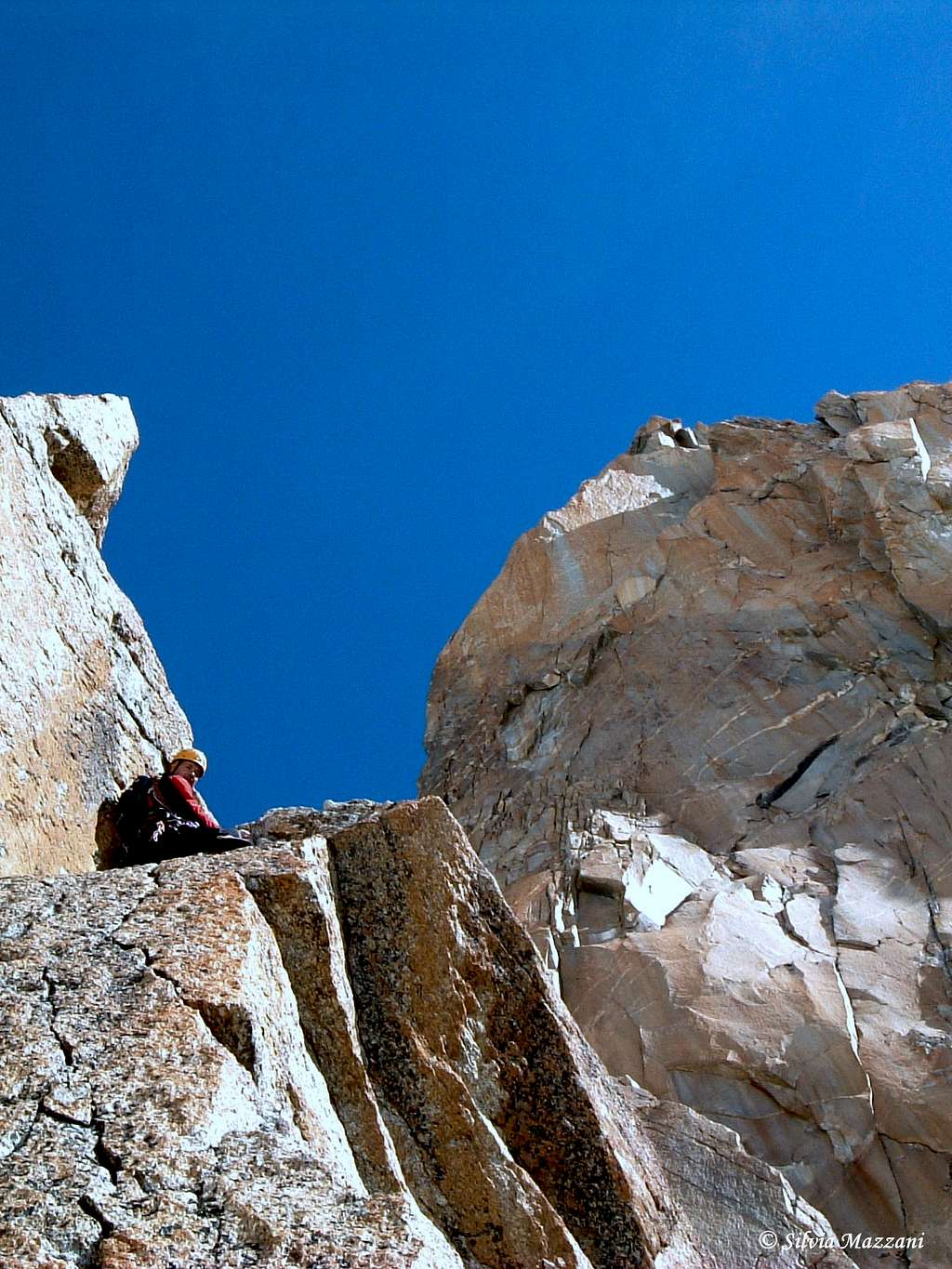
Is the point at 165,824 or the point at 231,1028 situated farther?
the point at 165,824

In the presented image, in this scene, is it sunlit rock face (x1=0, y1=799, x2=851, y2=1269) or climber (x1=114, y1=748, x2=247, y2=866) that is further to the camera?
climber (x1=114, y1=748, x2=247, y2=866)

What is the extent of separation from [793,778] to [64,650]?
11834 mm

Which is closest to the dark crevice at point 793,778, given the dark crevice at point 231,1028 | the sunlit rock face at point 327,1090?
the sunlit rock face at point 327,1090

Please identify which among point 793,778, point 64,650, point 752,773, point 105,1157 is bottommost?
point 105,1157

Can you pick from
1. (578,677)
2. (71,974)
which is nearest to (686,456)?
(578,677)

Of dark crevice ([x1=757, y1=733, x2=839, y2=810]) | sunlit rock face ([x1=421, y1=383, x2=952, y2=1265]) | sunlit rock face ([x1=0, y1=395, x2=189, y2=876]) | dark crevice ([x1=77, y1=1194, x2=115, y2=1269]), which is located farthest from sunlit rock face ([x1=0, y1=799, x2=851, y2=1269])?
dark crevice ([x1=757, y1=733, x2=839, y2=810])

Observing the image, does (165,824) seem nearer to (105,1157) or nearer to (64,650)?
(64,650)

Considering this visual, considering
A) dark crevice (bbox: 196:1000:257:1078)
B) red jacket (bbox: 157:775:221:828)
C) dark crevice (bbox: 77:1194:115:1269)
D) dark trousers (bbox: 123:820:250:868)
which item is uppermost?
red jacket (bbox: 157:775:221:828)

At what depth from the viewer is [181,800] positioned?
33.7ft

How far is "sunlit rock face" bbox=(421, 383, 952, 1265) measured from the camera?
44.8 ft

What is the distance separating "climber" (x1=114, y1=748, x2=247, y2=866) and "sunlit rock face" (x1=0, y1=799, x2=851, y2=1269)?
1.40ft

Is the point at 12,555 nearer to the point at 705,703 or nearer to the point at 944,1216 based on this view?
the point at 944,1216

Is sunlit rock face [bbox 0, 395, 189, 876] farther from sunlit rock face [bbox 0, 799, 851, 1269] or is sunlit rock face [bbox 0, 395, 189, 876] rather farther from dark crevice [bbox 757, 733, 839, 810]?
dark crevice [bbox 757, 733, 839, 810]

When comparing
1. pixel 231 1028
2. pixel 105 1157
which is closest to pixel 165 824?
pixel 231 1028
